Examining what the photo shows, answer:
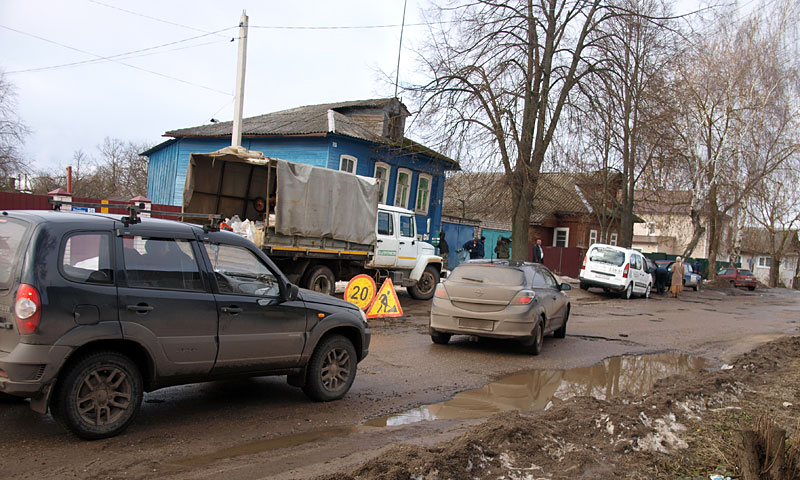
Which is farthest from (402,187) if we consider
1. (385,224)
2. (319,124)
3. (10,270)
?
(10,270)

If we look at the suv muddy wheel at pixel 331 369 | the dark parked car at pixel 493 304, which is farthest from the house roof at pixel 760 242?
the suv muddy wheel at pixel 331 369

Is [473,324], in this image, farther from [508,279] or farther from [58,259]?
[58,259]

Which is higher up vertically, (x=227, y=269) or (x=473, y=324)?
(x=227, y=269)

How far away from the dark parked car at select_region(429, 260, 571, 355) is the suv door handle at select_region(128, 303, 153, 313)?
5650 mm

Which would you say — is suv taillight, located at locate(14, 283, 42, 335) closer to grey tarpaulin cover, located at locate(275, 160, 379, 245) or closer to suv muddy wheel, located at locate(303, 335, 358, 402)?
suv muddy wheel, located at locate(303, 335, 358, 402)

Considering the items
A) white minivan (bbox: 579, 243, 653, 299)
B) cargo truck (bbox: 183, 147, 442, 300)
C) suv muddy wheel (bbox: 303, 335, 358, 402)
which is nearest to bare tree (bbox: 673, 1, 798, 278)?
white minivan (bbox: 579, 243, 653, 299)

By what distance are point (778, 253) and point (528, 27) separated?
A: 149 ft

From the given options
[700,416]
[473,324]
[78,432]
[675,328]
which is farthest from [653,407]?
[675,328]

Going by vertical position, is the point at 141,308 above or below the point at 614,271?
below

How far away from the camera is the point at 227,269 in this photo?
558 cm

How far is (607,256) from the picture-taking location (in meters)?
23.1

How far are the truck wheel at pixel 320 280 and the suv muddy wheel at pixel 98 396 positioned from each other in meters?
8.49

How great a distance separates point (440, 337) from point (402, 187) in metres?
20.4

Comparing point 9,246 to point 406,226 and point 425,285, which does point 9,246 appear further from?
point 425,285
